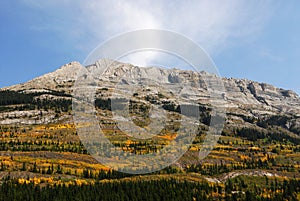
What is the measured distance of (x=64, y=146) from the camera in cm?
16212

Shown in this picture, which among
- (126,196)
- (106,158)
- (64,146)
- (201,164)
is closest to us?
(126,196)

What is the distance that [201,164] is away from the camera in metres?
148

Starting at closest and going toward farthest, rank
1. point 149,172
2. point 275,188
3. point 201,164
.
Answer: point 275,188, point 149,172, point 201,164

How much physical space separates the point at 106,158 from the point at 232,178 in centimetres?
4891

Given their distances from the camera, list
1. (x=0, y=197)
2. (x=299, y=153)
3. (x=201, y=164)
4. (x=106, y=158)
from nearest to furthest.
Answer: (x=0, y=197)
(x=106, y=158)
(x=201, y=164)
(x=299, y=153)

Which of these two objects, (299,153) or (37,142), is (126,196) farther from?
(299,153)

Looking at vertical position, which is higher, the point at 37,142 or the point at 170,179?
the point at 37,142

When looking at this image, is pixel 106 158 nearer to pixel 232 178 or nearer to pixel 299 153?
pixel 232 178

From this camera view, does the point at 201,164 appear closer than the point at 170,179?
No

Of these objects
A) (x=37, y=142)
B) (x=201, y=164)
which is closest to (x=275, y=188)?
(x=201, y=164)

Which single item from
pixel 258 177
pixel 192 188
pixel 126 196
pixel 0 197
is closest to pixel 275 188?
pixel 258 177

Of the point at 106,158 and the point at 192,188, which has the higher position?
the point at 106,158

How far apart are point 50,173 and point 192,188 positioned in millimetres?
47117

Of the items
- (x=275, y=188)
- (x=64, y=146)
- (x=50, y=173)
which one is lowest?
(x=275, y=188)
